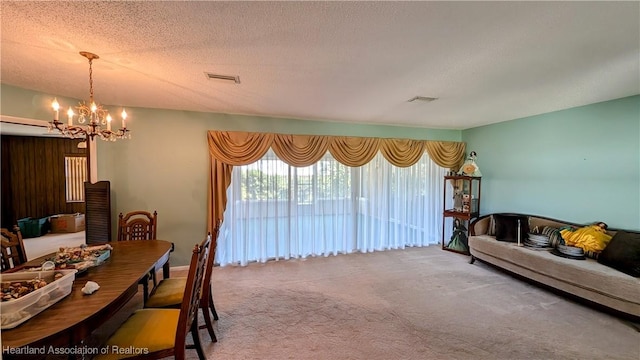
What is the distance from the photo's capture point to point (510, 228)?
371 cm

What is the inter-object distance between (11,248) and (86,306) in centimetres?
144

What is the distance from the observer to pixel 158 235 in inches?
141

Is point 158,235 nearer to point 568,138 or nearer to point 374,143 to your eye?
point 374,143

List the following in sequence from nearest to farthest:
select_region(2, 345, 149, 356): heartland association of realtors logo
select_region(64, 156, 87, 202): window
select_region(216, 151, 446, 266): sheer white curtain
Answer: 1. select_region(2, 345, 149, 356): heartland association of realtors logo
2. select_region(216, 151, 446, 266): sheer white curtain
3. select_region(64, 156, 87, 202): window

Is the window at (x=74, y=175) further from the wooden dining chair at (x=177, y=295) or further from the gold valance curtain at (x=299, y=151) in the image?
the wooden dining chair at (x=177, y=295)

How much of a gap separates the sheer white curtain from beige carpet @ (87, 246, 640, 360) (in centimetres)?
54

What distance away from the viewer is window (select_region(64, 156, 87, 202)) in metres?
Result: 5.43

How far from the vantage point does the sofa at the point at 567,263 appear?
93.3 inches

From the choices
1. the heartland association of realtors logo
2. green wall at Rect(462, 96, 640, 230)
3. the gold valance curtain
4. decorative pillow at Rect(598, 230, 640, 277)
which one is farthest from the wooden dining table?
green wall at Rect(462, 96, 640, 230)

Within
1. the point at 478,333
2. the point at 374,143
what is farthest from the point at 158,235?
the point at 478,333

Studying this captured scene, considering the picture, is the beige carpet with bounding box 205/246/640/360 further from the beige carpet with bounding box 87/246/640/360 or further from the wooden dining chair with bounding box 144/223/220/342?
the wooden dining chair with bounding box 144/223/220/342

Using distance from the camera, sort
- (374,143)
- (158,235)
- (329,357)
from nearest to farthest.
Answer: (329,357) < (158,235) < (374,143)

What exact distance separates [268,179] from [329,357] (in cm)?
260

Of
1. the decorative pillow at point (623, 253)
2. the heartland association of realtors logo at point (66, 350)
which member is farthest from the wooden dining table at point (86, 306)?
the decorative pillow at point (623, 253)
